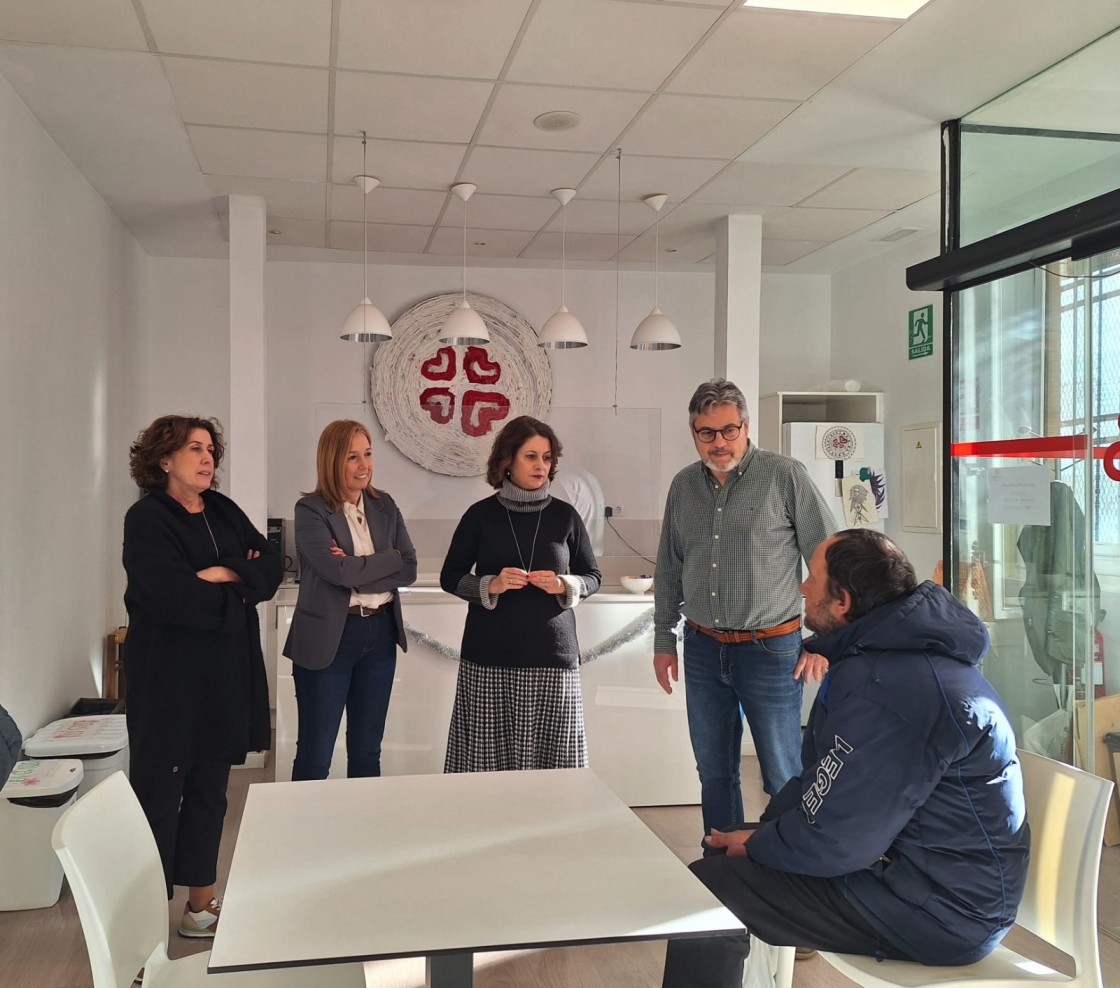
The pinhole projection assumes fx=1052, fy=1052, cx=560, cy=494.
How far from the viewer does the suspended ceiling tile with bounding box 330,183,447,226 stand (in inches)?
184

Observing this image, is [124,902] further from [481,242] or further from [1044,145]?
[481,242]

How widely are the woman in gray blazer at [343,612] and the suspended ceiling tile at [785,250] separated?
122 inches

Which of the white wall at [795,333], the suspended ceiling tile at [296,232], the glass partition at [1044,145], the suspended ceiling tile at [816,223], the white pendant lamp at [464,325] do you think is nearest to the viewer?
the glass partition at [1044,145]

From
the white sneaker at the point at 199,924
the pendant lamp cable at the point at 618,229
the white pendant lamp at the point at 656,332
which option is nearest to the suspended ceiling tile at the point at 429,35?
the pendant lamp cable at the point at 618,229

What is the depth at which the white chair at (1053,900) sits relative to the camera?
6.39 ft

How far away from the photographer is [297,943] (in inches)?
55.8

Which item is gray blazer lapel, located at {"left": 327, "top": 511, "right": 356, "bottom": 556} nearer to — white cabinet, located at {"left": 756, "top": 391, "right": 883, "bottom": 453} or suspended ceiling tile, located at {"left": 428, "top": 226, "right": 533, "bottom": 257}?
suspended ceiling tile, located at {"left": 428, "top": 226, "right": 533, "bottom": 257}

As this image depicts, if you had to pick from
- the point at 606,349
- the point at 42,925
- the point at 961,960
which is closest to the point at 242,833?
the point at 961,960

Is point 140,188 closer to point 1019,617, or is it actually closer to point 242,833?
point 242,833

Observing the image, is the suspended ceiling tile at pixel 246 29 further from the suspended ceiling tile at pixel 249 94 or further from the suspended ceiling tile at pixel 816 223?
the suspended ceiling tile at pixel 816 223

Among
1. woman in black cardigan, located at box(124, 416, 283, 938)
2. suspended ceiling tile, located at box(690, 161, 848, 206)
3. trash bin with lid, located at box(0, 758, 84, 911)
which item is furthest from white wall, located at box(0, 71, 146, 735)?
suspended ceiling tile, located at box(690, 161, 848, 206)

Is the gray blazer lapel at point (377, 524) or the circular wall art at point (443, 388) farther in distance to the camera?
the circular wall art at point (443, 388)

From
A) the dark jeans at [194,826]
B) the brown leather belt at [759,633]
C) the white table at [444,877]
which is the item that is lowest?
the dark jeans at [194,826]

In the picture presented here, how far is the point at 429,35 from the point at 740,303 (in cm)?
246
